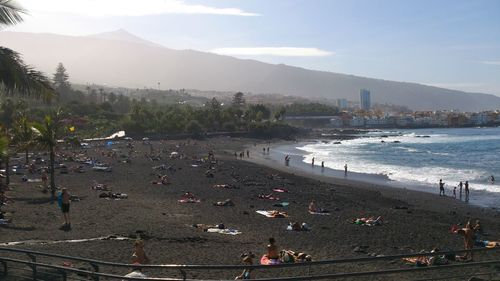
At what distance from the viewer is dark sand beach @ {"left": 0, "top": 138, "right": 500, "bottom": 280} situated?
1129 cm

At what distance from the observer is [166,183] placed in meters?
25.5

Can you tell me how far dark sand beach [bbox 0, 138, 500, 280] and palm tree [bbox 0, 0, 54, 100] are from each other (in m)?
3.16

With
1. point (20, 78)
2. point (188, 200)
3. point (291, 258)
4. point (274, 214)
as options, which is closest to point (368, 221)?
point (274, 214)

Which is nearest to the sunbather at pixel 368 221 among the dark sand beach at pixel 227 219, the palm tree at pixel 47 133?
the dark sand beach at pixel 227 219

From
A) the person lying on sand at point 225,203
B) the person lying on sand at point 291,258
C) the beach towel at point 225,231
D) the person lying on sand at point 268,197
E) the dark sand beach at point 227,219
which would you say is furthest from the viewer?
the person lying on sand at point 268,197

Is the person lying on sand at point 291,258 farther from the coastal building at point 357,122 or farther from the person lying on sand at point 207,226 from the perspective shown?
the coastal building at point 357,122

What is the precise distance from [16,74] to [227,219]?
9.55 meters

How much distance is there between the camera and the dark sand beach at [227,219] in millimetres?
11289

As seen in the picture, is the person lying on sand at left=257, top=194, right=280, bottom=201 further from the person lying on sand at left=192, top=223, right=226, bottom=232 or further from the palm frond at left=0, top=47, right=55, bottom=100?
the palm frond at left=0, top=47, right=55, bottom=100

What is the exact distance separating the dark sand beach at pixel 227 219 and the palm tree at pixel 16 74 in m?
3.16

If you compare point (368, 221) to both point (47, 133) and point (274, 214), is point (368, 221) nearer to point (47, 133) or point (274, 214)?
point (274, 214)

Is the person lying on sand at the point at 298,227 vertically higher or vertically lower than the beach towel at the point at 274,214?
higher

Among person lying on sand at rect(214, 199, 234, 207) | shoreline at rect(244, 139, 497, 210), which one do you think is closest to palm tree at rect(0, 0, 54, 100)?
person lying on sand at rect(214, 199, 234, 207)

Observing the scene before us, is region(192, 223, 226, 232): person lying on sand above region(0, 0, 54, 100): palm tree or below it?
below
